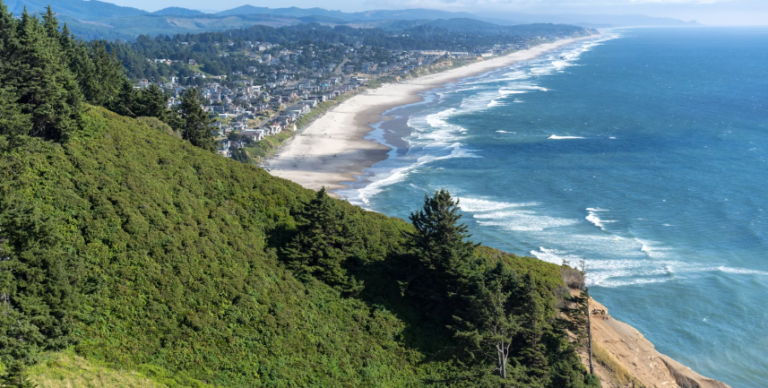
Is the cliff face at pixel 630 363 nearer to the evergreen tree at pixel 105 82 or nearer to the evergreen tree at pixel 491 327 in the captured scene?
the evergreen tree at pixel 491 327

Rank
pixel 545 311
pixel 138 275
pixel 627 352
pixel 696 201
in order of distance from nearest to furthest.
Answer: pixel 138 275
pixel 545 311
pixel 627 352
pixel 696 201

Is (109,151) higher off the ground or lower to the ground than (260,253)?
higher

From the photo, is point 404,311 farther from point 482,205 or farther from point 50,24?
point 50,24

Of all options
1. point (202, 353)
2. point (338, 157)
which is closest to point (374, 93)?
point (338, 157)

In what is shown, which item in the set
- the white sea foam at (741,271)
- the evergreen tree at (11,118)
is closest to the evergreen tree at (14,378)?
the evergreen tree at (11,118)

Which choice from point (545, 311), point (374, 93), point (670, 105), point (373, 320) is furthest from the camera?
point (374, 93)

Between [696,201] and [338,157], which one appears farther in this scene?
[338,157]

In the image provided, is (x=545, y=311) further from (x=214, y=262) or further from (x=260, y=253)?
(x=214, y=262)
